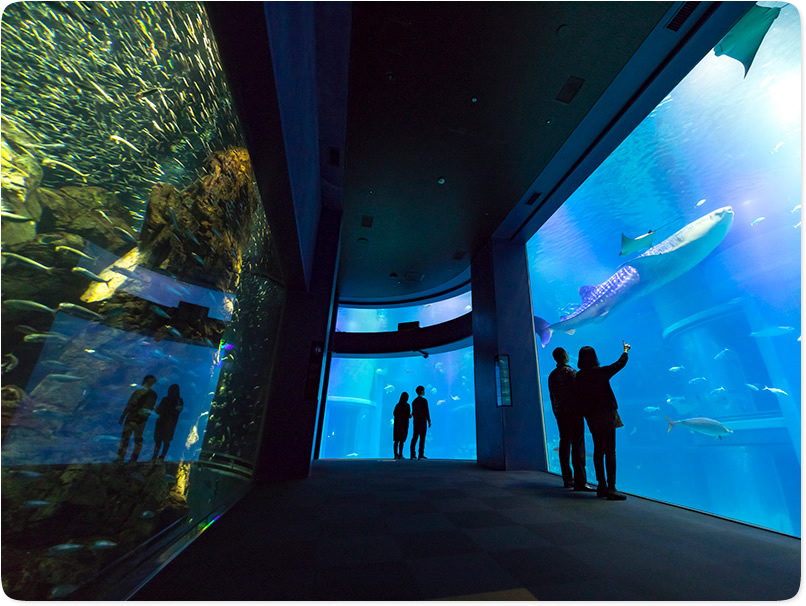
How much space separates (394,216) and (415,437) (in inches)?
265

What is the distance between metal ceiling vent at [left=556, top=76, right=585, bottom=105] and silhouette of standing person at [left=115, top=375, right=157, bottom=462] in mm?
6227

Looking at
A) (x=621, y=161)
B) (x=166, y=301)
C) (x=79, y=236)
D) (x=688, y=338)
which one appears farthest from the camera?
(x=688, y=338)

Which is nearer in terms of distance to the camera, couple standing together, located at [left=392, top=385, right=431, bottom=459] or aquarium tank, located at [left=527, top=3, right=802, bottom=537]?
couple standing together, located at [left=392, top=385, right=431, bottom=459]

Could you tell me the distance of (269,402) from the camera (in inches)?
206

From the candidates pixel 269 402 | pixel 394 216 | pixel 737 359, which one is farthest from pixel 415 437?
pixel 737 359

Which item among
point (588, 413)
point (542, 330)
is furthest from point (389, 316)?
point (588, 413)

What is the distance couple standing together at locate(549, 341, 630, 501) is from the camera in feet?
12.6

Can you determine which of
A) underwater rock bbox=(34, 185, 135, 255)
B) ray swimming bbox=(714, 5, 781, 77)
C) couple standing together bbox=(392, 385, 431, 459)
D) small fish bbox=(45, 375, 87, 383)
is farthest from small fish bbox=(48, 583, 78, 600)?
ray swimming bbox=(714, 5, 781, 77)

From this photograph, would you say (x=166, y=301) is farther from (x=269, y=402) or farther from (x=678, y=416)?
(x=678, y=416)

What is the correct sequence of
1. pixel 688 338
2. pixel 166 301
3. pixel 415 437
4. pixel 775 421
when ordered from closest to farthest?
pixel 166 301, pixel 415 437, pixel 775 421, pixel 688 338

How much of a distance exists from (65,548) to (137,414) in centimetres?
81

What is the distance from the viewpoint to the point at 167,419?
2.68m

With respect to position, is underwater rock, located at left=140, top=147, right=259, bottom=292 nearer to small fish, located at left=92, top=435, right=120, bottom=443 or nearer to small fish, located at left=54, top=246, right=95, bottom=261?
small fish, located at left=54, top=246, right=95, bottom=261

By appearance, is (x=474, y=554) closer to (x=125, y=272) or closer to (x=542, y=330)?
(x=125, y=272)
